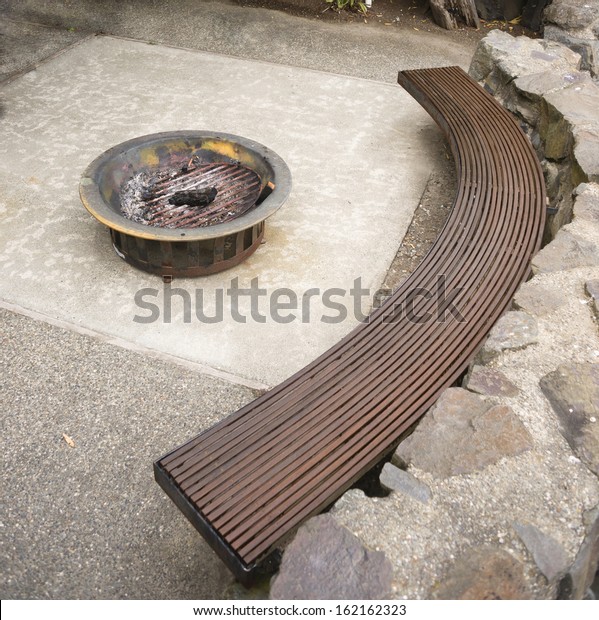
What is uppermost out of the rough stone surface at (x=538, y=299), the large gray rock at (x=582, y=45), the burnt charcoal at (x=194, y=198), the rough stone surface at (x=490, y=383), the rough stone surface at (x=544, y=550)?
the large gray rock at (x=582, y=45)

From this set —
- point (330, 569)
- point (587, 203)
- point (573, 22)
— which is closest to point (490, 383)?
point (330, 569)

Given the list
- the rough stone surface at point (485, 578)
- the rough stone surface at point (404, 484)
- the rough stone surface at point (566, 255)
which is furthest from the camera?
the rough stone surface at point (566, 255)

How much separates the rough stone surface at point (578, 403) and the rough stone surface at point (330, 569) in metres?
0.94

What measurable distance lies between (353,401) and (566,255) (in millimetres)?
1541

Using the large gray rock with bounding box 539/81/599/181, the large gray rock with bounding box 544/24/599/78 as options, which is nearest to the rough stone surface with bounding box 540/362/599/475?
the large gray rock with bounding box 539/81/599/181

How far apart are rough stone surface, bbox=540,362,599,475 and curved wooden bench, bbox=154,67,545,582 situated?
465 millimetres

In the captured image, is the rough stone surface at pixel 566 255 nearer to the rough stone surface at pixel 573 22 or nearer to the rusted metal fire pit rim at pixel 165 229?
the rusted metal fire pit rim at pixel 165 229

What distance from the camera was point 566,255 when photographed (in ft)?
11.8

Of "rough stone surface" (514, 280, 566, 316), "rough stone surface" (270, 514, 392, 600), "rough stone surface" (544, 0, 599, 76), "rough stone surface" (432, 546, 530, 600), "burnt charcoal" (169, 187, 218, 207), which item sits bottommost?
"burnt charcoal" (169, 187, 218, 207)

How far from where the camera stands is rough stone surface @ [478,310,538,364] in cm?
302

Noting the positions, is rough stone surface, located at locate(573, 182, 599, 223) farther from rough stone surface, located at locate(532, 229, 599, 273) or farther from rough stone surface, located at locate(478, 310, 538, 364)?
rough stone surface, located at locate(478, 310, 538, 364)

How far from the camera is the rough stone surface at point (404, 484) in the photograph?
243 centimetres

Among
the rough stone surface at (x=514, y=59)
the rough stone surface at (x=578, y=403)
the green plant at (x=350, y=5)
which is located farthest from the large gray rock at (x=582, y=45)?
the rough stone surface at (x=578, y=403)

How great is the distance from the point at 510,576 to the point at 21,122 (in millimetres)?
5484
